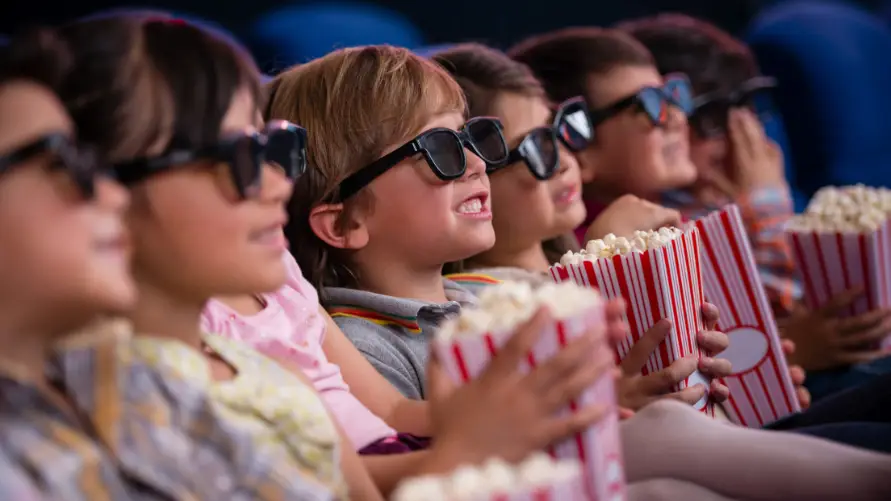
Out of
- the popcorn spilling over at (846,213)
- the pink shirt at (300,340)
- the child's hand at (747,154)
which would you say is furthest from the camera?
the child's hand at (747,154)

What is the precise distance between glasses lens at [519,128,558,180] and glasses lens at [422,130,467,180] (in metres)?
0.32

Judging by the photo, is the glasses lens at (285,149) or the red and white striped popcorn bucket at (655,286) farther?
the red and white striped popcorn bucket at (655,286)

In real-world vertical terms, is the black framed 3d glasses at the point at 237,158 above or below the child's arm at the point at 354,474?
above

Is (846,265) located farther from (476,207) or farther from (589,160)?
(476,207)

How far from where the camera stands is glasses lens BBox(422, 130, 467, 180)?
1903 mm

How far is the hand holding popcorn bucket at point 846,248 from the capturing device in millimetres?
2459

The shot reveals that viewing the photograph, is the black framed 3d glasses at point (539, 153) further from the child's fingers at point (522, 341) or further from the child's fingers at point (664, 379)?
the child's fingers at point (522, 341)

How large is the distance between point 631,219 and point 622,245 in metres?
0.50

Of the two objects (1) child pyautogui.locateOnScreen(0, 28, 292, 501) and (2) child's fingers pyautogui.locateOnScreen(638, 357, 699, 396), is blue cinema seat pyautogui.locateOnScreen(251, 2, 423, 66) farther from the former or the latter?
(1) child pyautogui.locateOnScreen(0, 28, 292, 501)

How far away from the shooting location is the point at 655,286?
1694 mm

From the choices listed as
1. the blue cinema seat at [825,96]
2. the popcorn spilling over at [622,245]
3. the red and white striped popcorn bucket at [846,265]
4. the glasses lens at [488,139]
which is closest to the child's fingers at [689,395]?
the popcorn spilling over at [622,245]

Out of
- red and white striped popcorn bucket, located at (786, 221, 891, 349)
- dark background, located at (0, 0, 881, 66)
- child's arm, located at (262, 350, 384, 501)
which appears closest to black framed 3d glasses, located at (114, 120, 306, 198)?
child's arm, located at (262, 350, 384, 501)

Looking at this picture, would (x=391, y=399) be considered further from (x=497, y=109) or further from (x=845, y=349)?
(x=845, y=349)

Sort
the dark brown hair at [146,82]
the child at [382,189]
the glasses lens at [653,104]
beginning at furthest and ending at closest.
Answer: the glasses lens at [653,104] < the child at [382,189] < the dark brown hair at [146,82]
